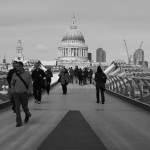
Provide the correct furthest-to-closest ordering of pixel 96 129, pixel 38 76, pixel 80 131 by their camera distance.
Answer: pixel 38 76 → pixel 96 129 → pixel 80 131

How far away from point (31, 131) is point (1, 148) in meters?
2.53

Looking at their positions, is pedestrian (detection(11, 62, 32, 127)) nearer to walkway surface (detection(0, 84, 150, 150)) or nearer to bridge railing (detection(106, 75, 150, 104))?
walkway surface (detection(0, 84, 150, 150))

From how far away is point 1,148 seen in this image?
9.35 metres

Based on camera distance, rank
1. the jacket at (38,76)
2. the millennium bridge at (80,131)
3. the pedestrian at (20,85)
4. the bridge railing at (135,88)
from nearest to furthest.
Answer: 1. the millennium bridge at (80,131)
2. the pedestrian at (20,85)
3. the bridge railing at (135,88)
4. the jacket at (38,76)

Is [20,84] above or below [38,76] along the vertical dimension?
below

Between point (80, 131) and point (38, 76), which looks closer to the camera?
point (80, 131)

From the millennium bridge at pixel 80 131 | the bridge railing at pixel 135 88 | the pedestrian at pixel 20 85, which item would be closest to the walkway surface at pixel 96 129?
the millennium bridge at pixel 80 131

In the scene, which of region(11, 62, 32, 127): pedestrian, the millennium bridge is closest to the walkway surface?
the millennium bridge

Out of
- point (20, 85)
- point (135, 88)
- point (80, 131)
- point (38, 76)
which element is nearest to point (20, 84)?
point (20, 85)

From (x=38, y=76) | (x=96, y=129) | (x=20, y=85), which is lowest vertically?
(x=96, y=129)

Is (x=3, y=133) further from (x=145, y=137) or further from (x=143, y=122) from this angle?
(x=143, y=122)

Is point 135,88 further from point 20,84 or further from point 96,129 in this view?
point 96,129

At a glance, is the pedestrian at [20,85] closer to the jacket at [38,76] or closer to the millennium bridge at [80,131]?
the millennium bridge at [80,131]

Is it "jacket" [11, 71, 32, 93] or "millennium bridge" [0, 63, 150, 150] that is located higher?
"jacket" [11, 71, 32, 93]
